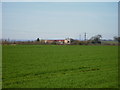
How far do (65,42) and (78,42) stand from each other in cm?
712

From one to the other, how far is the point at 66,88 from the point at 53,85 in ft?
2.14

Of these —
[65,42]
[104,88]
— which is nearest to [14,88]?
[104,88]

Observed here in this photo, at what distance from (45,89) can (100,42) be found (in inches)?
3266

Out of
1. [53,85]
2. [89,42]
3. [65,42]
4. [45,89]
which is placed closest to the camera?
[45,89]

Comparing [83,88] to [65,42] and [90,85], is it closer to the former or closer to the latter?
[90,85]

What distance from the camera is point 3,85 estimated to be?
25.3ft

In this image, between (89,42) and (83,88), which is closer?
(83,88)

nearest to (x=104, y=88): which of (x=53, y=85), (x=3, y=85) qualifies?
(x=53, y=85)

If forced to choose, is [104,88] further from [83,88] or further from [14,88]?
[14,88]

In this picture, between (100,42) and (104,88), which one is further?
(100,42)

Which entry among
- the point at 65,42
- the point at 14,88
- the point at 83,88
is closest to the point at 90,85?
the point at 83,88

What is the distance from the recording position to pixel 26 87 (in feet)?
24.2

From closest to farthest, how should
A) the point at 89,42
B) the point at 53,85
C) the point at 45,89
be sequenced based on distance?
the point at 45,89, the point at 53,85, the point at 89,42

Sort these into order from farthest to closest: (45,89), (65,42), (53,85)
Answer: (65,42), (53,85), (45,89)
